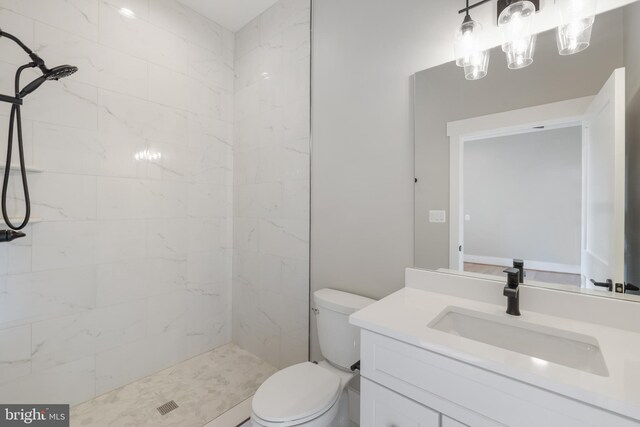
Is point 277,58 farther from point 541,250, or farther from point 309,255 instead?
point 541,250

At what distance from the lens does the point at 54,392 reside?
1.63 m

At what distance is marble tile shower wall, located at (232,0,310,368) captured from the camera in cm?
198

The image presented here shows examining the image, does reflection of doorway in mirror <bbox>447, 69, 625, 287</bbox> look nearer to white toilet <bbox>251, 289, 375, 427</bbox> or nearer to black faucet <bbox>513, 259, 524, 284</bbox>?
black faucet <bbox>513, 259, 524, 284</bbox>

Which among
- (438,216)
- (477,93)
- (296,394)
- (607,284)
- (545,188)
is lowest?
(296,394)

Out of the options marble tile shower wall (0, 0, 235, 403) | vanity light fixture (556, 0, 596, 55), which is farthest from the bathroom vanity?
marble tile shower wall (0, 0, 235, 403)

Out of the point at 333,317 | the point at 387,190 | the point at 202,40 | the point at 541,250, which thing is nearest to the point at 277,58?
the point at 202,40

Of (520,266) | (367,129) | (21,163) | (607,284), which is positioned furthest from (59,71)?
(607,284)

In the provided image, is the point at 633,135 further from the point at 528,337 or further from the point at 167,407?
the point at 167,407

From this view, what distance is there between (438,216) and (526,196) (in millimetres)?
382

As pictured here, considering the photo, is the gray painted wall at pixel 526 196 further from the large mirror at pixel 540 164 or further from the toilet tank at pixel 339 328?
the toilet tank at pixel 339 328

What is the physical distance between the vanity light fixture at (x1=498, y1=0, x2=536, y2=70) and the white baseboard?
828mm

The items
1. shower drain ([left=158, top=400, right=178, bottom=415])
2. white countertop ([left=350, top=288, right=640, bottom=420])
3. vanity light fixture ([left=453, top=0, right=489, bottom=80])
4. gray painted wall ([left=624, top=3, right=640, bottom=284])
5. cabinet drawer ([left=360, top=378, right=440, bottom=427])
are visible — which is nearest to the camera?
white countertop ([left=350, top=288, right=640, bottom=420])

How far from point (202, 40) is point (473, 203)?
237cm

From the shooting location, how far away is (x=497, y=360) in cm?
74
